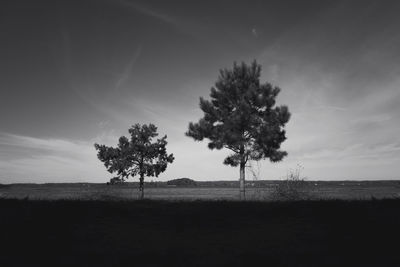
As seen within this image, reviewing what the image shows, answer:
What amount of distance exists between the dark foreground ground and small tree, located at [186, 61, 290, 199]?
1365 cm

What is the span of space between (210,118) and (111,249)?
21146mm

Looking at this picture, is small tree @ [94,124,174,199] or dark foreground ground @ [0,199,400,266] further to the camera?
small tree @ [94,124,174,199]

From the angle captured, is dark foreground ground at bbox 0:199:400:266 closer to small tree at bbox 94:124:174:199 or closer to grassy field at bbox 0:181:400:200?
grassy field at bbox 0:181:400:200

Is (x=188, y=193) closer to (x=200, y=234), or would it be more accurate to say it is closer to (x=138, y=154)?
(x=138, y=154)

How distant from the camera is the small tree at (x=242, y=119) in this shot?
25531mm

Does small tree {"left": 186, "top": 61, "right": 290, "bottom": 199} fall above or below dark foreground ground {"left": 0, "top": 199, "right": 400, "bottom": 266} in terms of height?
above

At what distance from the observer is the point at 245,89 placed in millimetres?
27016

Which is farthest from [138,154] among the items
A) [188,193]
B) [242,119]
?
[188,193]

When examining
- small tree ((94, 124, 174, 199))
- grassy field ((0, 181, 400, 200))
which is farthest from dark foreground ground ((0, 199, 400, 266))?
small tree ((94, 124, 174, 199))

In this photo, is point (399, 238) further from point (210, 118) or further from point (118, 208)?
point (210, 118)

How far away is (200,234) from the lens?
8.35m

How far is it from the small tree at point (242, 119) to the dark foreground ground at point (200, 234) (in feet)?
44.8

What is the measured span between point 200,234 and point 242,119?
17.7 meters

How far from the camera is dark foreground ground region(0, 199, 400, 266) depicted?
606cm
